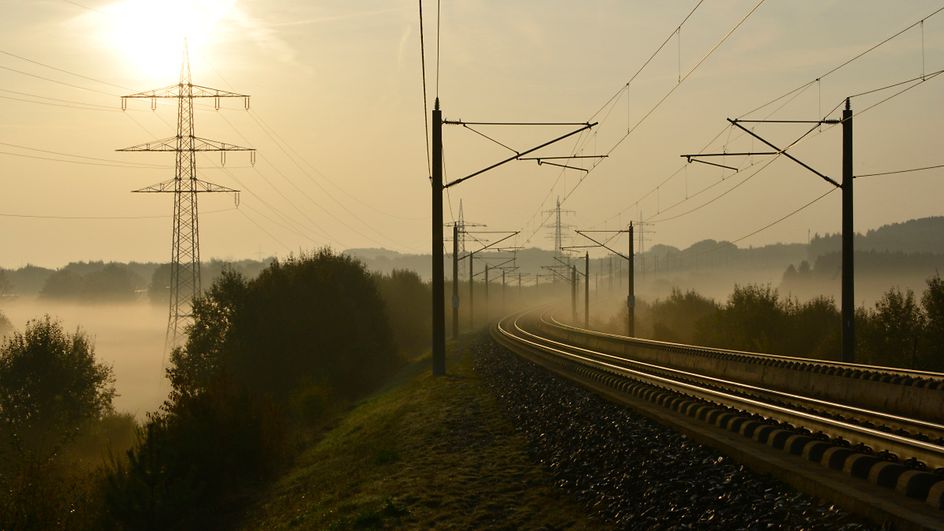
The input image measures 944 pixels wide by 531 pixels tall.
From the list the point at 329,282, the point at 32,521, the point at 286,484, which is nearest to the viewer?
the point at 32,521

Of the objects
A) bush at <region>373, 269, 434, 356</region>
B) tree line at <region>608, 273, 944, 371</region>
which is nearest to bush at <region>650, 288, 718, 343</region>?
tree line at <region>608, 273, 944, 371</region>

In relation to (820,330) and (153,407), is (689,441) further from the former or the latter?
(153,407)

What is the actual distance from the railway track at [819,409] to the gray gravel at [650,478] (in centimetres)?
60

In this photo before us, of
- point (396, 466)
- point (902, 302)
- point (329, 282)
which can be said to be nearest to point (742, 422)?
point (396, 466)

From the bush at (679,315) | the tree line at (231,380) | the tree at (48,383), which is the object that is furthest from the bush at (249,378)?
the bush at (679,315)

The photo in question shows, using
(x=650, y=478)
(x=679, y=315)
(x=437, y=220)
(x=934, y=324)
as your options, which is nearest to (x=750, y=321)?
(x=934, y=324)

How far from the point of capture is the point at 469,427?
71.6 feet

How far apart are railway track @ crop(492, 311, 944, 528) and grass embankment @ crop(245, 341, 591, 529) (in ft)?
9.70

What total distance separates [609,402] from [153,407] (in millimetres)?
73981

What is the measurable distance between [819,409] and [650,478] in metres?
8.86

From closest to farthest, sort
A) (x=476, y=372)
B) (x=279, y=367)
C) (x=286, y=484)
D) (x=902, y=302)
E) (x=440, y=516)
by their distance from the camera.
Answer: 1. (x=440, y=516)
2. (x=286, y=484)
3. (x=476, y=372)
4. (x=902, y=302)
5. (x=279, y=367)

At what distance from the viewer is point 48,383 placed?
2248 inches

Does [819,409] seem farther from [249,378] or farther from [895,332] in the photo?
[249,378]

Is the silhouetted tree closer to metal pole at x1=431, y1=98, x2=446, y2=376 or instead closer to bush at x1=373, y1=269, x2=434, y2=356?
metal pole at x1=431, y1=98, x2=446, y2=376
